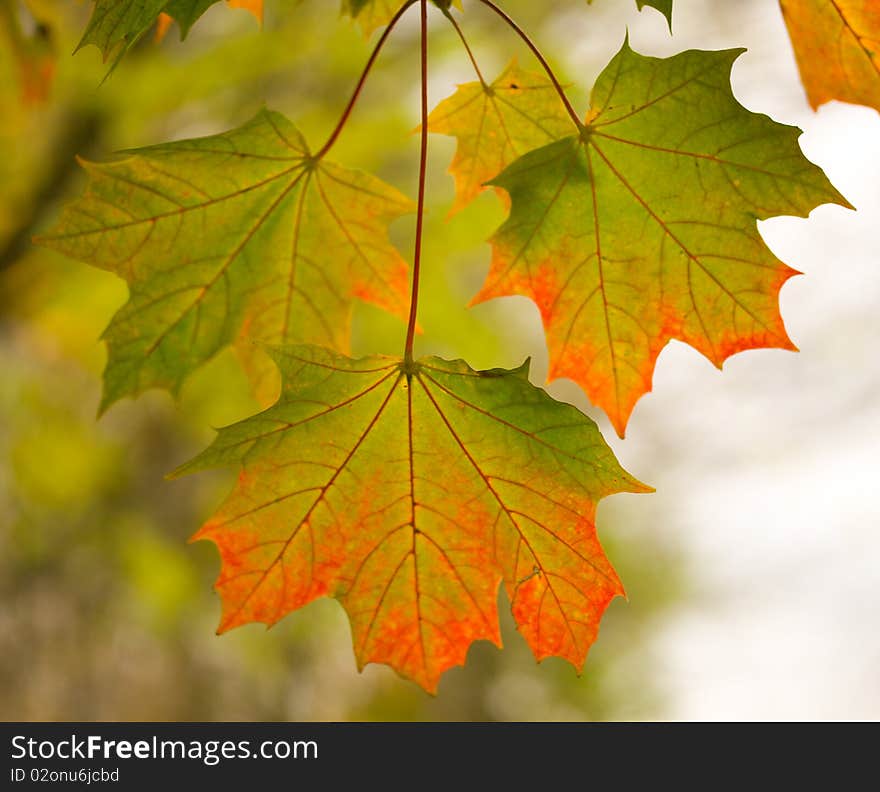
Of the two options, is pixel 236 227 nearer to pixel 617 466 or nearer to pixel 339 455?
pixel 339 455

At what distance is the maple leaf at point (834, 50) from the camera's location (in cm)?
80

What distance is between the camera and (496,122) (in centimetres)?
100

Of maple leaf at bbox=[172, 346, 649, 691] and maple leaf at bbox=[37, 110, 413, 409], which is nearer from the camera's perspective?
maple leaf at bbox=[172, 346, 649, 691]

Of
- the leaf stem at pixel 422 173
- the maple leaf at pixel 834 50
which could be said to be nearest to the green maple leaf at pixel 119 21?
the leaf stem at pixel 422 173

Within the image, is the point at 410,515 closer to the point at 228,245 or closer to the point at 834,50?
the point at 228,245

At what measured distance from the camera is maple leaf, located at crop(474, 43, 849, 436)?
780mm

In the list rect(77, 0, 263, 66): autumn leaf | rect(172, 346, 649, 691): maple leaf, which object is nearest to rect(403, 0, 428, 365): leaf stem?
rect(172, 346, 649, 691): maple leaf

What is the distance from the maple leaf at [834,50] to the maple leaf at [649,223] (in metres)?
0.11

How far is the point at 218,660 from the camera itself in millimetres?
6938

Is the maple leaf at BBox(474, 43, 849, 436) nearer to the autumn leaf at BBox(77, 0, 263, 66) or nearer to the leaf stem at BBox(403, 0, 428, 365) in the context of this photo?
the leaf stem at BBox(403, 0, 428, 365)

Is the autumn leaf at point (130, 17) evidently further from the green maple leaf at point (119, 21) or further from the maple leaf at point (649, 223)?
the maple leaf at point (649, 223)

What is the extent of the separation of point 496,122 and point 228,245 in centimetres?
35

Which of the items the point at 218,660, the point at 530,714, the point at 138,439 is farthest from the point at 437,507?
the point at 530,714

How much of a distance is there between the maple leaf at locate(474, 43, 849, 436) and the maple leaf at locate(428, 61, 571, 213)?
0.13 m
